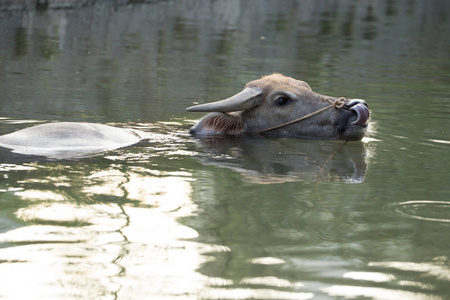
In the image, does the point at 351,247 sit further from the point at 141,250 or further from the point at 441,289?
the point at 141,250

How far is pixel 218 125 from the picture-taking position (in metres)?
7.57

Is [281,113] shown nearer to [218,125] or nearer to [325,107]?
[325,107]

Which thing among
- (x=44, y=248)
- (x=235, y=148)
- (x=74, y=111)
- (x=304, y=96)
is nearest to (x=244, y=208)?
(x=44, y=248)

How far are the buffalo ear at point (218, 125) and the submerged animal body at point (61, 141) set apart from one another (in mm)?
1126

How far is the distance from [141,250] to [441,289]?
58.4 inches

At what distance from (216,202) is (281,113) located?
290 centimetres

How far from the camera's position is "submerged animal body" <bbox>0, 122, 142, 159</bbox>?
20.0 ft

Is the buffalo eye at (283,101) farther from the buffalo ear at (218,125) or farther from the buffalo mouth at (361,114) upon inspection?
the buffalo mouth at (361,114)

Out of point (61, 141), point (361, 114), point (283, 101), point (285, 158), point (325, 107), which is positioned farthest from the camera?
point (283, 101)

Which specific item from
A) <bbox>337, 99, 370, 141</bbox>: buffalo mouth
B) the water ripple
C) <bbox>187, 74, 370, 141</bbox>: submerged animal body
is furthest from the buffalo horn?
the water ripple

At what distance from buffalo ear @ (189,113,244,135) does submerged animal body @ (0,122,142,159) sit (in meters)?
1.13

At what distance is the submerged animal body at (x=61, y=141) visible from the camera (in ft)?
20.0

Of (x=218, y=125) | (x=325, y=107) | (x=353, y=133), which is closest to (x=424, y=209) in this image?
(x=353, y=133)

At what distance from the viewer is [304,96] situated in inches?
293
